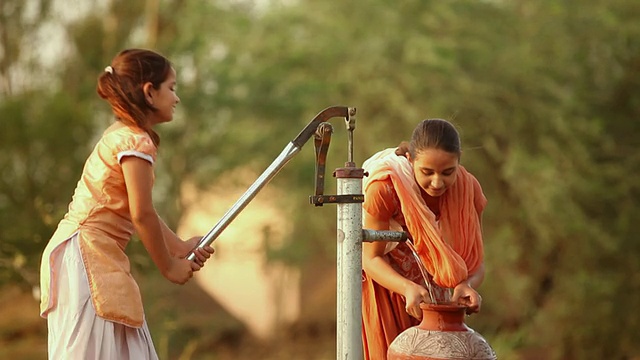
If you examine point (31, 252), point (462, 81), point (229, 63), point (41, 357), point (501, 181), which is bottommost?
point (41, 357)

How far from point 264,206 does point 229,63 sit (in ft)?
9.15

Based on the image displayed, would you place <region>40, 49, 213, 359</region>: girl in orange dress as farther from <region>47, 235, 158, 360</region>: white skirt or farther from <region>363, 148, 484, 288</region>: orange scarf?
<region>363, 148, 484, 288</region>: orange scarf

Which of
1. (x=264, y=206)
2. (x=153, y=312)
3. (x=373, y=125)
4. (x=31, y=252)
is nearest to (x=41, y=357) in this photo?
(x=153, y=312)

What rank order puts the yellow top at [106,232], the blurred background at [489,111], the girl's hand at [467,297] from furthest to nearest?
1. the blurred background at [489,111]
2. the girl's hand at [467,297]
3. the yellow top at [106,232]

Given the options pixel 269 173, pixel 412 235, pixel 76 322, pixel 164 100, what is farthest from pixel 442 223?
pixel 76 322

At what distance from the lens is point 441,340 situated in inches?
109

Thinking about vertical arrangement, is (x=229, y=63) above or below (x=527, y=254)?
above

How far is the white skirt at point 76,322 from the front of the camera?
2855 mm

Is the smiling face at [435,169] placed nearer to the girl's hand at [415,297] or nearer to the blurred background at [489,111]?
the girl's hand at [415,297]

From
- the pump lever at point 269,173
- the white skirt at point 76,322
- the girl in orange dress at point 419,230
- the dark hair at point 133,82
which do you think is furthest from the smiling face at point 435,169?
the white skirt at point 76,322

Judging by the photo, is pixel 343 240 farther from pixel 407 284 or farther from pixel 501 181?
pixel 501 181

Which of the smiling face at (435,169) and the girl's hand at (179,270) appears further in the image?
the smiling face at (435,169)

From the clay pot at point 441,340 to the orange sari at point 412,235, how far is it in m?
0.20

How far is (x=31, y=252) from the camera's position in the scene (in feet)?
23.9
